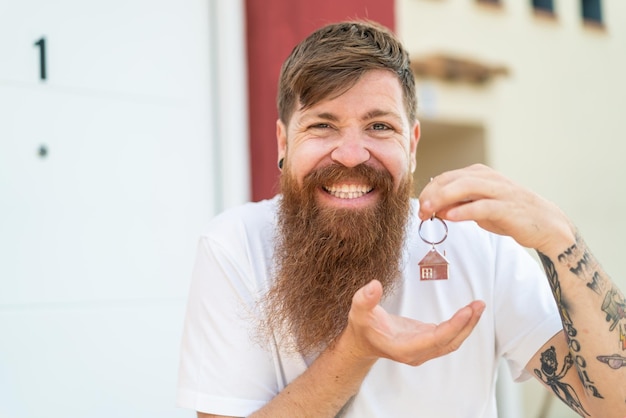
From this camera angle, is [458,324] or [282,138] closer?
[458,324]

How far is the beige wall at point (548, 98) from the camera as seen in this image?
25.1 feet

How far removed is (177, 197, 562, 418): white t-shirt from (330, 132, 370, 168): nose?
35cm

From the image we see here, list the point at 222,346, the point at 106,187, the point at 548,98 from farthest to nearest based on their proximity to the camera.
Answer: the point at 548,98 → the point at 106,187 → the point at 222,346

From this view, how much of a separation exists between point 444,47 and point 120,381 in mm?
5713

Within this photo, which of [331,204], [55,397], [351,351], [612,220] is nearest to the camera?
[351,351]

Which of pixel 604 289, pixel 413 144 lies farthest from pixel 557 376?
pixel 413 144

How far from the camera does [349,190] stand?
213cm

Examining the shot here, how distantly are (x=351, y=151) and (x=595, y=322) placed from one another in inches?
31.6

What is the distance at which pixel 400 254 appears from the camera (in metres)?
2.23

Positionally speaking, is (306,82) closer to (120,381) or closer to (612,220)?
(120,381)

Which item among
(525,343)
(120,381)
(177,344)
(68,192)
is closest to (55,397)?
(120,381)

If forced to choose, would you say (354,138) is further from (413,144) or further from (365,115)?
(413,144)

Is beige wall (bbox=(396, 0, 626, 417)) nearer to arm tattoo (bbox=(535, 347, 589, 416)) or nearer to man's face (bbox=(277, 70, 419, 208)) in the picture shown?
man's face (bbox=(277, 70, 419, 208))

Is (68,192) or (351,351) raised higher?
(68,192)
